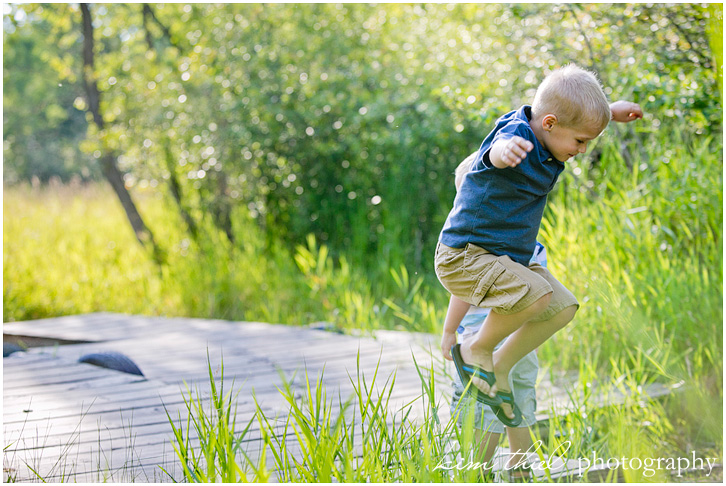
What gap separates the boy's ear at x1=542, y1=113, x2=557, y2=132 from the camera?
1969 millimetres

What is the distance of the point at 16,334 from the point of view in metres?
4.60

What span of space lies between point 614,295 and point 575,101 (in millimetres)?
1202

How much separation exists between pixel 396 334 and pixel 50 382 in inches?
72.6

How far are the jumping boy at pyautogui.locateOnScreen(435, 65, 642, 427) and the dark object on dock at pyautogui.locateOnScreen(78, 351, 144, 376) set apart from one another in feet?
5.76

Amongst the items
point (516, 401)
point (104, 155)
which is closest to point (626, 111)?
point (516, 401)

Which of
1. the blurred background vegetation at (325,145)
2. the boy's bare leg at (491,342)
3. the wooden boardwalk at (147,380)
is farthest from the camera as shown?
the blurred background vegetation at (325,145)

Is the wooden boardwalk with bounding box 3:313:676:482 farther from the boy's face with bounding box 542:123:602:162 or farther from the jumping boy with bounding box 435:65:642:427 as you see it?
the boy's face with bounding box 542:123:602:162

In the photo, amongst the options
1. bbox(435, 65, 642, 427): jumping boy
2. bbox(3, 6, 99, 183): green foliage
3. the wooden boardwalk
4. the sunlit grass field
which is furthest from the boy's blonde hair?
bbox(3, 6, 99, 183): green foliage

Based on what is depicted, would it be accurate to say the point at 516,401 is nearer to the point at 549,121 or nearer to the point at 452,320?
the point at 452,320

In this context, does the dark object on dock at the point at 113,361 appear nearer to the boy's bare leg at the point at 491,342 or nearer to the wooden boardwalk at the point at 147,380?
the wooden boardwalk at the point at 147,380

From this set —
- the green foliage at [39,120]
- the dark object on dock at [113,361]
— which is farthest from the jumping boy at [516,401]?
the green foliage at [39,120]

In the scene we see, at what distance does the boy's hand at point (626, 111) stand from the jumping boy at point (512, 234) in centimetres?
37

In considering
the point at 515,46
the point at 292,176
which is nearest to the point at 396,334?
the point at 515,46

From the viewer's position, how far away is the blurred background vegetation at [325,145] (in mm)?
3895
